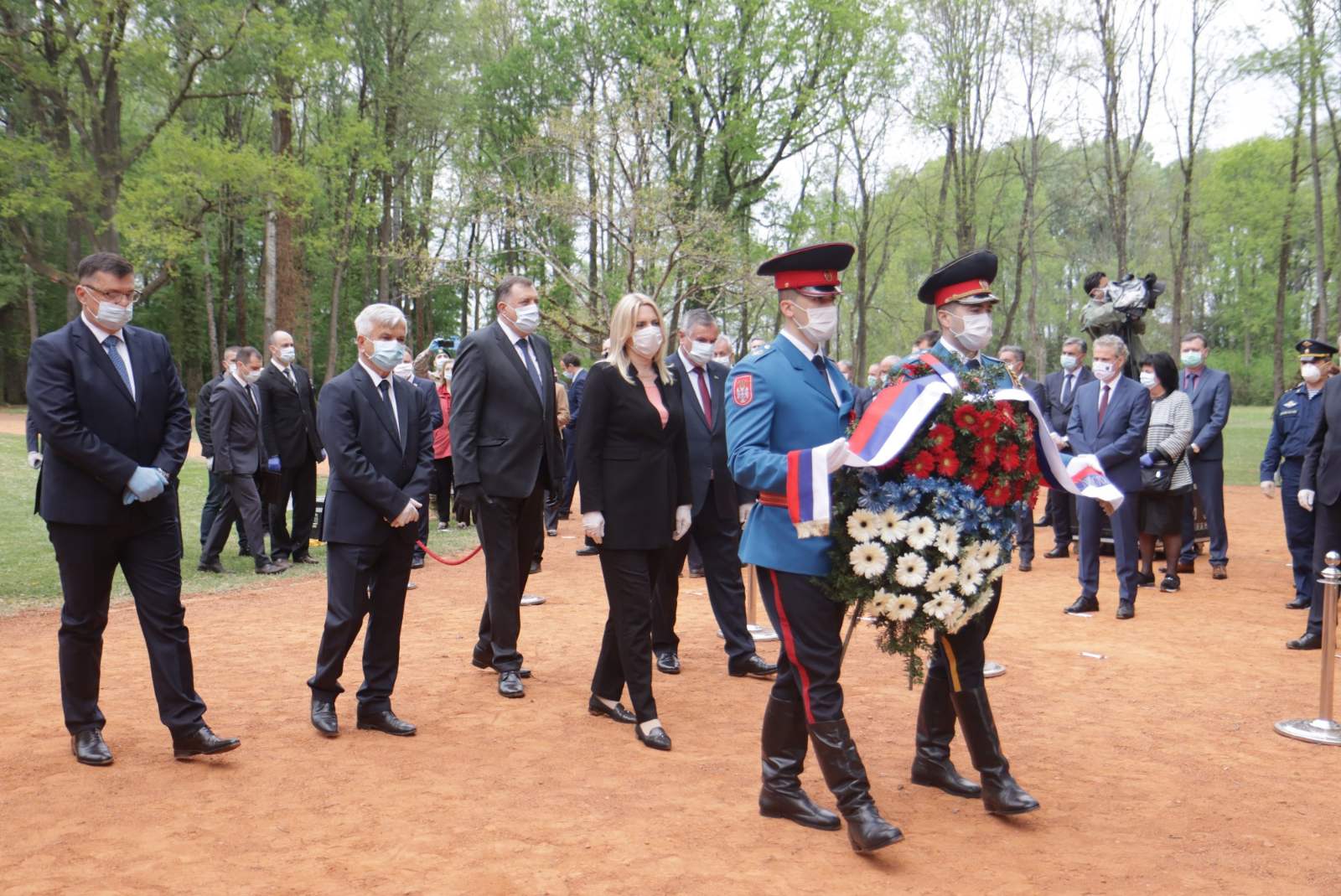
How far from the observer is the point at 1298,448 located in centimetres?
974

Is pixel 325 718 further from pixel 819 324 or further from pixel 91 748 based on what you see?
pixel 819 324

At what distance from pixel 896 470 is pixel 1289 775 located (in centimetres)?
265

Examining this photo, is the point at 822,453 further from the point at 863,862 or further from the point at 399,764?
the point at 399,764

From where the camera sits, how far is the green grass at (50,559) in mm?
9023

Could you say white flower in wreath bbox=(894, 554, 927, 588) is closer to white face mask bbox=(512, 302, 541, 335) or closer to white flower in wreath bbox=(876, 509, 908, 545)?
white flower in wreath bbox=(876, 509, 908, 545)

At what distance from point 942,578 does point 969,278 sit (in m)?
1.27

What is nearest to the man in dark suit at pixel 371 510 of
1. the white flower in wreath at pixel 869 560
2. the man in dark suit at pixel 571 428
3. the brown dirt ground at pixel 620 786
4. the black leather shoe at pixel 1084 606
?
the brown dirt ground at pixel 620 786

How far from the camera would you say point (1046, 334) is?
192 ft

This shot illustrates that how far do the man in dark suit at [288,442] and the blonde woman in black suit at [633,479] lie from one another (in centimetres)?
570

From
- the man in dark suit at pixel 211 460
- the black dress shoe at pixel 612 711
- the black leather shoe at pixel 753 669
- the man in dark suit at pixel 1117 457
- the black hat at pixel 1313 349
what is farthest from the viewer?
the man in dark suit at pixel 211 460

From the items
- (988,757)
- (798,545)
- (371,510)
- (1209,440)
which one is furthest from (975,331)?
(1209,440)

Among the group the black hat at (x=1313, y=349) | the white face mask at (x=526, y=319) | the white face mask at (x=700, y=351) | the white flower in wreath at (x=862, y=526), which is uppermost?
the black hat at (x=1313, y=349)

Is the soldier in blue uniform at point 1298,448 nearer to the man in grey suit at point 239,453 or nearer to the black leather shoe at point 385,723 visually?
the black leather shoe at point 385,723

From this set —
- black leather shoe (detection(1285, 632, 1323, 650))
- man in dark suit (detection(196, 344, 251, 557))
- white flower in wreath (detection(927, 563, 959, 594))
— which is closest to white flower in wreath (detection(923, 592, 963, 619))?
white flower in wreath (detection(927, 563, 959, 594))
